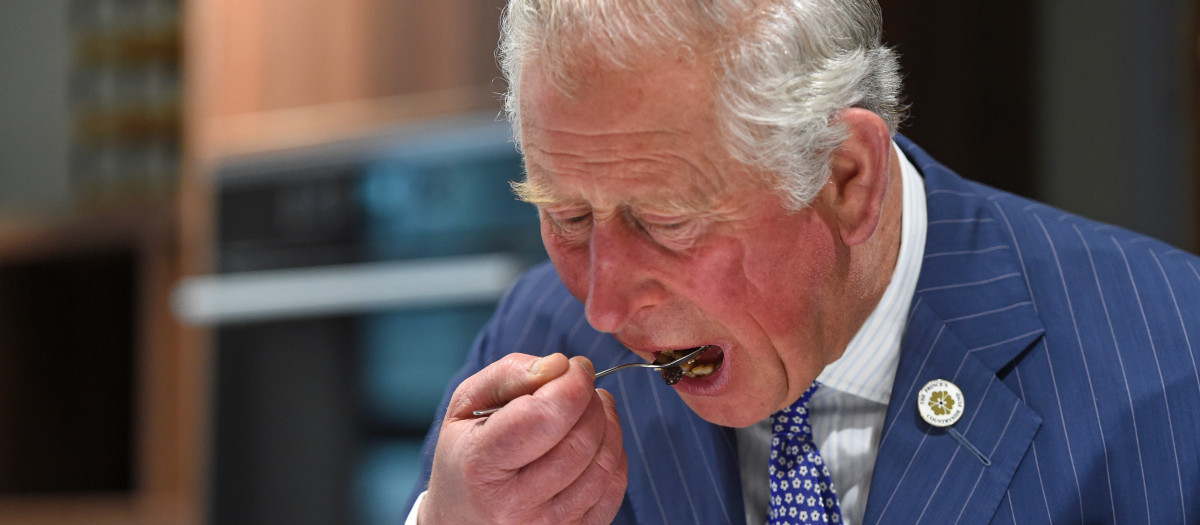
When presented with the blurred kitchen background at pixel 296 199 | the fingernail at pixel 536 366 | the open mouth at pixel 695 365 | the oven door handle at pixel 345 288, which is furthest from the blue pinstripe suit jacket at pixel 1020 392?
the oven door handle at pixel 345 288

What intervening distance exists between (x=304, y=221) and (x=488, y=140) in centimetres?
45

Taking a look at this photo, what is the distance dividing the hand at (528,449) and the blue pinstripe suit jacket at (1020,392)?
17 centimetres

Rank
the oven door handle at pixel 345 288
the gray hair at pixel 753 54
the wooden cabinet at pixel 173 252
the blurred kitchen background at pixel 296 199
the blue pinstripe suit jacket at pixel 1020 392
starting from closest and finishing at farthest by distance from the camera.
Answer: the gray hair at pixel 753 54, the blue pinstripe suit jacket at pixel 1020 392, the blurred kitchen background at pixel 296 199, the oven door handle at pixel 345 288, the wooden cabinet at pixel 173 252

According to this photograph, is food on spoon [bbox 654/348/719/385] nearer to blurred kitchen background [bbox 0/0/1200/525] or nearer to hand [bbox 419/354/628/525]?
hand [bbox 419/354/628/525]

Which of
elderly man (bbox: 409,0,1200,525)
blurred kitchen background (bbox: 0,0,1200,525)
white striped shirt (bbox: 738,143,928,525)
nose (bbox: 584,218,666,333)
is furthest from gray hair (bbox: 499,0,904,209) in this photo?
blurred kitchen background (bbox: 0,0,1200,525)

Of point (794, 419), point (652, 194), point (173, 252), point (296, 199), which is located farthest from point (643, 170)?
point (173, 252)

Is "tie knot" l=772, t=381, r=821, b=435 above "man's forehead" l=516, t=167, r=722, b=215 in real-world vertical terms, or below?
below

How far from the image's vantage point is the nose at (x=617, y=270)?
970 mm

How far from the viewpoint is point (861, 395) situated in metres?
1.15

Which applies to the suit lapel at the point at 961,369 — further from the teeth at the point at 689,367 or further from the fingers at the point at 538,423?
the fingers at the point at 538,423

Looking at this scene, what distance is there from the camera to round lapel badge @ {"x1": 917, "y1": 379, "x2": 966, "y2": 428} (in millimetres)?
1076

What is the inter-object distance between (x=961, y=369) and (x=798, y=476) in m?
0.19

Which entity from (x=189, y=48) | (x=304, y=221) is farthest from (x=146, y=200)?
(x=304, y=221)

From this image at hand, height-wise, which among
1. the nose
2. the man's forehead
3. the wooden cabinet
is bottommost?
the wooden cabinet
